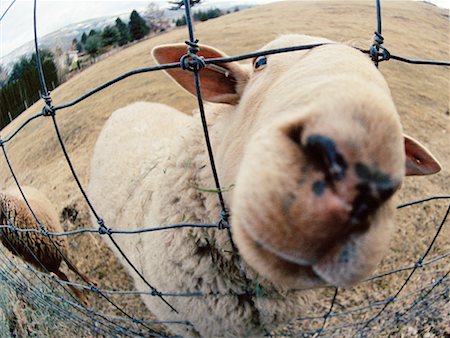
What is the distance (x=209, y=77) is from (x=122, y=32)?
3230mm

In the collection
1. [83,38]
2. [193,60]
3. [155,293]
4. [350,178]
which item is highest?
[193,60]

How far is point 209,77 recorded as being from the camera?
184cm

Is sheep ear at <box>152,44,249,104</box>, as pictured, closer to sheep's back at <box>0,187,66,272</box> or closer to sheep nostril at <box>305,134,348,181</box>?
sheep nostril at <box>305,134,348,181</box>

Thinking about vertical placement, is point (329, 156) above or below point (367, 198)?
above

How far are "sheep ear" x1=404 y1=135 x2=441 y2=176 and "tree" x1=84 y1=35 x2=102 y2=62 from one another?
299cm

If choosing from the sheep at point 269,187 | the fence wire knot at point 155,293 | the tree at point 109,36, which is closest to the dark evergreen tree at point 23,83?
the tree at point 109,36

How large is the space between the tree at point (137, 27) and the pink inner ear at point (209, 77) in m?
2.66

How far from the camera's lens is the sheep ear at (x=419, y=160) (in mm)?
1762

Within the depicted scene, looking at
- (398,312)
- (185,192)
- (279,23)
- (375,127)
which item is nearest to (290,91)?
(375,127)

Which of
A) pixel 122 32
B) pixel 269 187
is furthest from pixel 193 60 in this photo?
pixel 122 32

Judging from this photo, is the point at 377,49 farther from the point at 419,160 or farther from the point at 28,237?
the point at 28,237

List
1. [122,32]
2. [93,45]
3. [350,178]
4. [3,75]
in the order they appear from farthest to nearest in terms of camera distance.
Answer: [122,32] → [93,45] → [3,75] → [350,178]

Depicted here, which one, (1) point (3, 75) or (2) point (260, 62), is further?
(1) point (3, 75)

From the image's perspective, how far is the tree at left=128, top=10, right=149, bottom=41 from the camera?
4.27 metres
